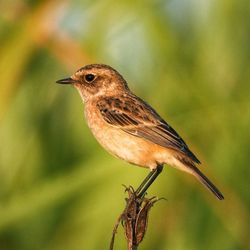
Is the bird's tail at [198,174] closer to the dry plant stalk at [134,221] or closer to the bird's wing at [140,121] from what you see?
the bird's wing at [140,121]

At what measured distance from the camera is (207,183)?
6492mm

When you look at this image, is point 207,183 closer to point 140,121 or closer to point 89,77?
point 140,121

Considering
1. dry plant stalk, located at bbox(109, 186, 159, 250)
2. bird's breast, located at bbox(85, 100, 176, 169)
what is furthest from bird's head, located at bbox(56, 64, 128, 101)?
dry plant stalk, located at bbox(109, 186, 159, 250)

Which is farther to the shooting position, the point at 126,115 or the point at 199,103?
the point at 126,115

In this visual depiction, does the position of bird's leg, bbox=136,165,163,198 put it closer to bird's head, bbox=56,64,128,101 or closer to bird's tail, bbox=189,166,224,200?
bird's tail, bbox=189,166,224,200

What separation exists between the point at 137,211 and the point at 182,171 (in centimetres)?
203

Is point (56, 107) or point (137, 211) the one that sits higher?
point (56, 107)

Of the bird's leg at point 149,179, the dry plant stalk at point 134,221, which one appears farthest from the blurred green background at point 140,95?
the dry plant stalk at point 134,221

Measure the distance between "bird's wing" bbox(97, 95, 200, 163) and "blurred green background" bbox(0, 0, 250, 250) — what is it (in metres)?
0.12

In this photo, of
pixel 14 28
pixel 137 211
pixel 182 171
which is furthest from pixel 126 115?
pixel 137 211

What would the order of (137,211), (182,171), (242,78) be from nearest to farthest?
(137,211)
(242,78)
(182,171)

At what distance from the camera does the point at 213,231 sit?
6.60 m

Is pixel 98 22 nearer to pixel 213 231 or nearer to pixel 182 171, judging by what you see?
pixel 182 171

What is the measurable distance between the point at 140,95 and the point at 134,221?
2121mm
